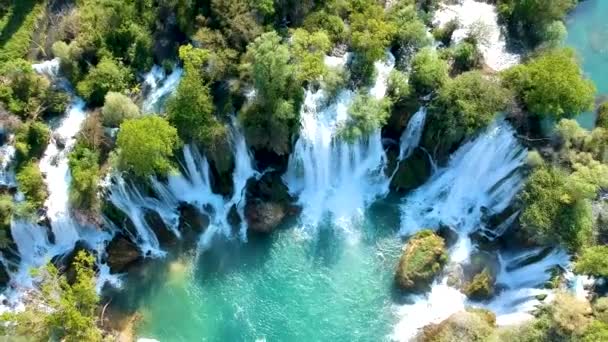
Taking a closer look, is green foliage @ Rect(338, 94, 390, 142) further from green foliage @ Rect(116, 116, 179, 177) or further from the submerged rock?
the submerged rock

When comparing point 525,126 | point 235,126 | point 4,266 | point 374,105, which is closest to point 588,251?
point 525,126

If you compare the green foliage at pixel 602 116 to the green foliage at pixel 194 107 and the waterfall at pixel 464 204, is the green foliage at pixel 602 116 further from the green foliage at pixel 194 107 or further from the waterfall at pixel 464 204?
the green foliage at pixel 194 107

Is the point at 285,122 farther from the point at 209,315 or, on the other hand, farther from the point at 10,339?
the point at 10,339

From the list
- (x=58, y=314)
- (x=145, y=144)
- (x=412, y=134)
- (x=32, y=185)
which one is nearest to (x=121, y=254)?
(x=58, y=314)


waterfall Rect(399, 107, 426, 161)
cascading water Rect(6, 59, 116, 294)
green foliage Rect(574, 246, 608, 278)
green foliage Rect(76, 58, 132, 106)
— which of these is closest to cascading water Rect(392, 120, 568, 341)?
green foliage Rect(574, 246, 608, 278)

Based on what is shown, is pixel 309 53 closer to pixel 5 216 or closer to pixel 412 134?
pixel 412 134

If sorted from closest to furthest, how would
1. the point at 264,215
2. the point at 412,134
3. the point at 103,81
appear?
the point at 103,81 < the point at 264,215 < the point at 412,134

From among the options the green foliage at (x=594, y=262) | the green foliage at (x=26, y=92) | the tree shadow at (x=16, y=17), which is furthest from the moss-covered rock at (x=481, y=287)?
the tree shadow at (x=16, y=17)
